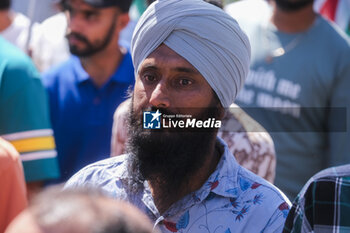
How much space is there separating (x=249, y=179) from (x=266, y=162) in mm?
813

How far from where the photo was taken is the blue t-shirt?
16.0 ft

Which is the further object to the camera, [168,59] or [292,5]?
[292,5]

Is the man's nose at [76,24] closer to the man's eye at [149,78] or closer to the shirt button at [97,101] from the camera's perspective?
the shirt button at [97,101]

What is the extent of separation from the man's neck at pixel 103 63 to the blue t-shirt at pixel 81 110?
54mm

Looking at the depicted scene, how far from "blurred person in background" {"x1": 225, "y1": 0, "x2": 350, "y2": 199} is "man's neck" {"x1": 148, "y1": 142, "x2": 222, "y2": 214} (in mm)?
1862

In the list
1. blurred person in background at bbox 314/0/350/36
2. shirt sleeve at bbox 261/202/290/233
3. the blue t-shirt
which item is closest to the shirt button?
the blue t-shirt

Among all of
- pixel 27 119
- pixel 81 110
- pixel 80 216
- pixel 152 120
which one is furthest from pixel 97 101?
pixel 80 216

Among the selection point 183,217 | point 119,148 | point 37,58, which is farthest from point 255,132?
point 37,58

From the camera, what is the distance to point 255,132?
3760 mm

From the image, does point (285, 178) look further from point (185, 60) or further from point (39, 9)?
point (39, 9)

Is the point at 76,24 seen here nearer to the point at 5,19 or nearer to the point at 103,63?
the point at 103,63

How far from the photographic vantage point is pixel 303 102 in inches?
191

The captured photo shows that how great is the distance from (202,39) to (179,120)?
36 cm

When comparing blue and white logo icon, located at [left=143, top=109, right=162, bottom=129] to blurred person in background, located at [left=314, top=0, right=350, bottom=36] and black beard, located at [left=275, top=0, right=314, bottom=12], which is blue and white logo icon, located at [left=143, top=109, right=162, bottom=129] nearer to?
black beard, located at [left=275, top=0, right=314, bottom=12]
